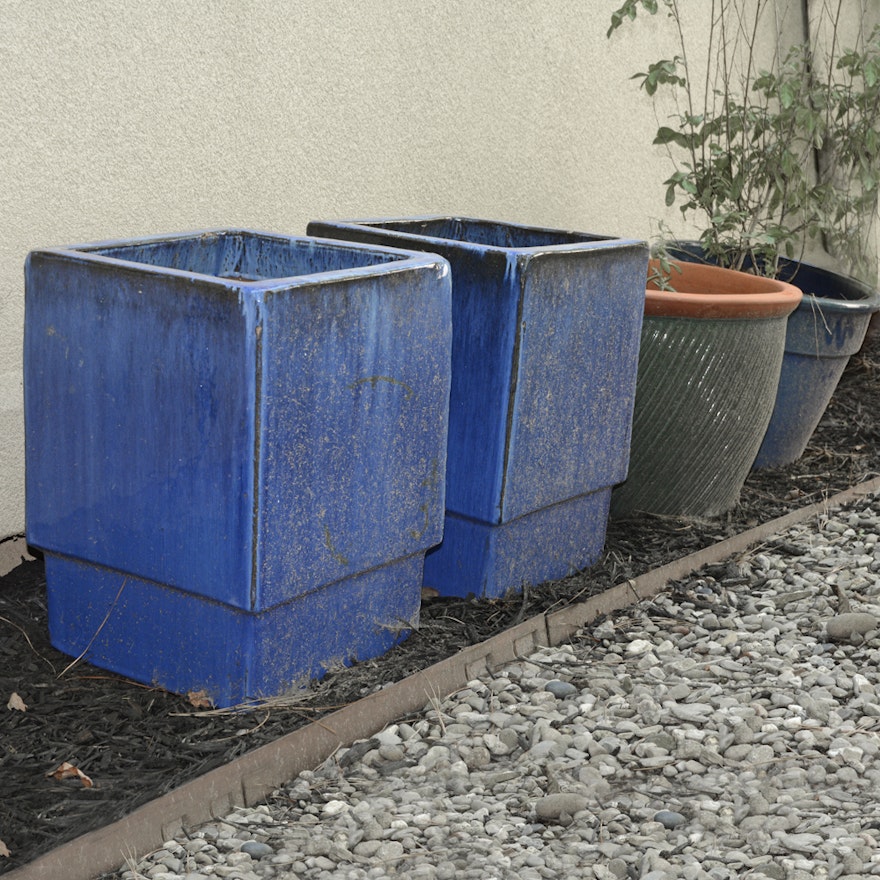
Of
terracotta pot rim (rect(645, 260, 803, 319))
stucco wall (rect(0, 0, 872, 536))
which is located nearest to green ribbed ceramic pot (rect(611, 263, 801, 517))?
terracotta pot rim (rect(645, 260, 803, 319))

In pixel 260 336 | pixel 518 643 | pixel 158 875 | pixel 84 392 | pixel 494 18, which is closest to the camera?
pixel 158 875

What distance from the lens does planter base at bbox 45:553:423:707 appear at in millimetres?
2428

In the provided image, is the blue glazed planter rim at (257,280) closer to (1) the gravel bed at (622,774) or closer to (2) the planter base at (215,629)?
(2) the planter base at (215,629)

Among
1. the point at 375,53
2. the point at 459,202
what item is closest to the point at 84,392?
the point at 375,53

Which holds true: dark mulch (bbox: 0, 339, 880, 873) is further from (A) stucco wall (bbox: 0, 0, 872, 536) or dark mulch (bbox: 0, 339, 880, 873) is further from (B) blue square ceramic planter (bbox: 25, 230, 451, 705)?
(A) stucco wall (bbox: 0, 0, 872, 536)

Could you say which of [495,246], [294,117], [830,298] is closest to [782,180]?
[830,298]

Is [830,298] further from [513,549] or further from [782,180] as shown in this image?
[513,549]

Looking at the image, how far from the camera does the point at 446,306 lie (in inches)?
101

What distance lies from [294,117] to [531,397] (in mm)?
1190

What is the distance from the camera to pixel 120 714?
2.43 metres

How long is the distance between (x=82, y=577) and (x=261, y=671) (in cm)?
44

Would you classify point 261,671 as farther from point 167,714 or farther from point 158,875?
point 158,875

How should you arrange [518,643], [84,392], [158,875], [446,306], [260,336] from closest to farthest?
[158,875]
[260,336]
[84,392]
[446,306]
[518,643]

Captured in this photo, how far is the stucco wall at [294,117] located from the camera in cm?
291
